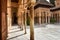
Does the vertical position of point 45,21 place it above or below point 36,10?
below

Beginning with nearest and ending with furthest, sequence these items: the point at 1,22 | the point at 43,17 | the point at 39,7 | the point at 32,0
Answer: the point at 1,22, the point at 32,0, the point at 39,7, the point at 43,17

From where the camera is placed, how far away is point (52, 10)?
112 ft

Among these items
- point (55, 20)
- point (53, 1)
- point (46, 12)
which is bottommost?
point (55, 20)

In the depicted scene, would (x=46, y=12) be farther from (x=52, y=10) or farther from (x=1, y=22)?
(x=1, y=22)

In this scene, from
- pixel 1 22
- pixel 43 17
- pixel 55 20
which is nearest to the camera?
pixel 1 22

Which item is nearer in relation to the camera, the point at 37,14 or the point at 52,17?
the point at 37,14

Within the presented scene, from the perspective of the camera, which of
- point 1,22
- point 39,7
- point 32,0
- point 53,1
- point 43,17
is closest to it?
point 1,22

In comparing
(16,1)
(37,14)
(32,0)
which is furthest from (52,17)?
(32,0)

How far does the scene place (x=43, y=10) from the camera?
1086 inches

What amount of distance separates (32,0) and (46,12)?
20458mm

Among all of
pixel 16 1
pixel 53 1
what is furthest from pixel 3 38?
pixel 53 1

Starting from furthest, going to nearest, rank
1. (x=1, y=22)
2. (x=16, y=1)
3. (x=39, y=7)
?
(x=39, y=7) < (x=16, y=1) < (x=1, y=22)

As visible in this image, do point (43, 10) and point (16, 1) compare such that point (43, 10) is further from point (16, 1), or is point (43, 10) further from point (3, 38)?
point (3, 38)

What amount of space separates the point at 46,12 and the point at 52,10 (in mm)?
6273
